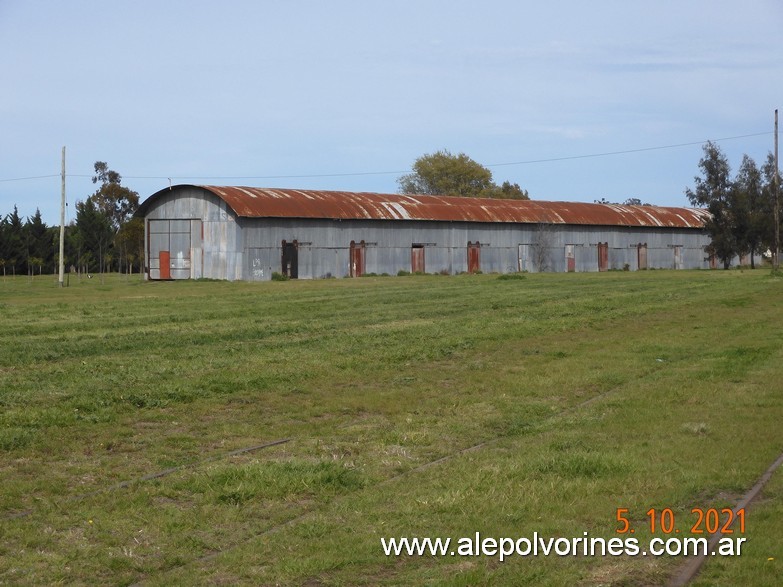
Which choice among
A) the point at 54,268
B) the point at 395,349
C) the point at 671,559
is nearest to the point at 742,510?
the point at 671,559

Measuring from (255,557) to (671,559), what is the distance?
282 centimetres

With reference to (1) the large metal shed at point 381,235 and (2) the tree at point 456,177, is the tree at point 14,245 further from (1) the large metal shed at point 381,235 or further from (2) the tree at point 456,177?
(2) the tree at point 456,177

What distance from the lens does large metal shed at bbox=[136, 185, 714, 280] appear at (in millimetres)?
59406

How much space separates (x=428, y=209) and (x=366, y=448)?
59.2 metres

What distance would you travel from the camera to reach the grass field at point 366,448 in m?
7.03

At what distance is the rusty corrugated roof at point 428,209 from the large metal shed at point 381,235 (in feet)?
0.32

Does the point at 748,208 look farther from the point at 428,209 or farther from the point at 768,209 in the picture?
the point at 428,209

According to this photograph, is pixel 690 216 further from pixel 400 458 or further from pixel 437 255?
pixel 400 458

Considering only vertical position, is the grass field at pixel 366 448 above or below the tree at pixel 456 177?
below

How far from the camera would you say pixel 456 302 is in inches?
1273

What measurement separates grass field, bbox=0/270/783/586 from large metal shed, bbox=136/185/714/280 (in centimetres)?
3641

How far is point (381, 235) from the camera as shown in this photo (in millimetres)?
65625

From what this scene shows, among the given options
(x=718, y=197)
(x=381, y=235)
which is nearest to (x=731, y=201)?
(x=718, y=197)

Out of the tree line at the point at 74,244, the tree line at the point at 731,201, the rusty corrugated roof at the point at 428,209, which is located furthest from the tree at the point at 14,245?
the tree line at the point at 731,201
